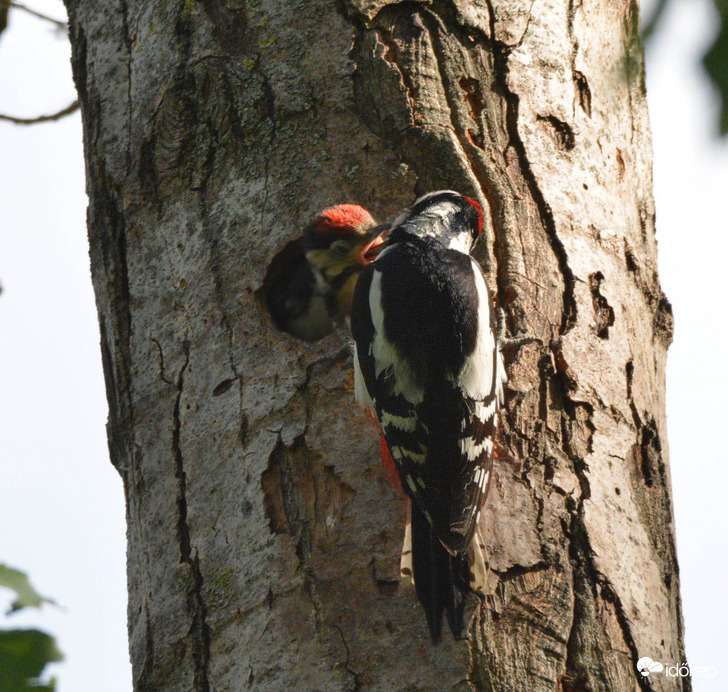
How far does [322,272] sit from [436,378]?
92 cm

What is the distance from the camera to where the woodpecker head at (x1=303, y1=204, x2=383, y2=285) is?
109 inches

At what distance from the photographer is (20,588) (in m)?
2.20

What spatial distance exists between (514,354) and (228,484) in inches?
32.2

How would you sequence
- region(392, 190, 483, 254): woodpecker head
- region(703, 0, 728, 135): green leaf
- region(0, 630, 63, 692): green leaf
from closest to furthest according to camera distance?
region(703, 0, 728, 135): green leaf → region(0, 630, 63, 692): green leaf → region(392, 190, 483, 254): woodpecker head

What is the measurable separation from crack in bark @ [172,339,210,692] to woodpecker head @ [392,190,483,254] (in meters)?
0.79

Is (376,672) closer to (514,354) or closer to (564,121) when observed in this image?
(514,354)

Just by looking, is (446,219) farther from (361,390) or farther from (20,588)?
(20,588)

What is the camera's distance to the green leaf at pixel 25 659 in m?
1.98

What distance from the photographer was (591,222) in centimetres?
271

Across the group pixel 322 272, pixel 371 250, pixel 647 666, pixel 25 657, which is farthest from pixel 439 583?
pixel 371 250

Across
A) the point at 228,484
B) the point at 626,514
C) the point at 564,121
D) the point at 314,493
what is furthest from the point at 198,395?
the point at 564,121

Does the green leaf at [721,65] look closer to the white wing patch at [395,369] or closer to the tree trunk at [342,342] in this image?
the tree trunk at [342,342]

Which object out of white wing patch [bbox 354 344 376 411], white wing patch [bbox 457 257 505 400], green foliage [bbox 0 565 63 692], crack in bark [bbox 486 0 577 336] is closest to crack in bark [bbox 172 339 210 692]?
green foliage [bbox 0 565 63 692]

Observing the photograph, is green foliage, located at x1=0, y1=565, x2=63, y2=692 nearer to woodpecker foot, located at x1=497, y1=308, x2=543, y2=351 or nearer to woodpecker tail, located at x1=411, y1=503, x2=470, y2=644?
woodpecker tail, located at x1=411, y1=503, x2=470, y2=644
